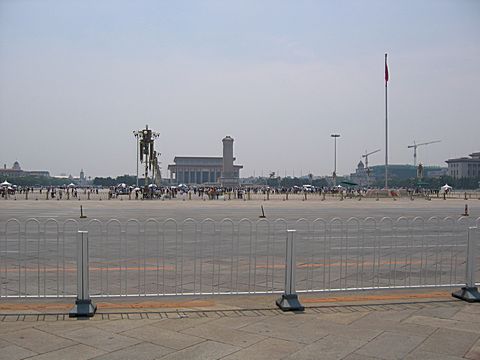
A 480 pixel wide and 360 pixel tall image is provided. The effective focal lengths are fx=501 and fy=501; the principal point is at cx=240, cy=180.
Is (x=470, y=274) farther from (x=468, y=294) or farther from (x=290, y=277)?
(x=290, y=277)

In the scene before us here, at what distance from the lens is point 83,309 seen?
20.4 ft

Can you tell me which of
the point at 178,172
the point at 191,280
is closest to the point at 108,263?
the point at 191,280

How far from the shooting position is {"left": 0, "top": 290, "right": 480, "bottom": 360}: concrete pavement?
4984 millimetres

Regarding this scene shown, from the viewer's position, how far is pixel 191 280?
29.0 feet

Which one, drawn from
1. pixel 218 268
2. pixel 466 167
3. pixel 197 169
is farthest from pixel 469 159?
pixel 218 268

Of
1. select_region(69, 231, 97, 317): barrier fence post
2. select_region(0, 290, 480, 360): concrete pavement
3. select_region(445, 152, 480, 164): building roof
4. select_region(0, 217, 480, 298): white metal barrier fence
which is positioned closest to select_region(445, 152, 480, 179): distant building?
select_region(445, 152, 480, 164): building roof

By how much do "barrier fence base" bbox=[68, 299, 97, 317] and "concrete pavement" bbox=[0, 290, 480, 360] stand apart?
12 cm

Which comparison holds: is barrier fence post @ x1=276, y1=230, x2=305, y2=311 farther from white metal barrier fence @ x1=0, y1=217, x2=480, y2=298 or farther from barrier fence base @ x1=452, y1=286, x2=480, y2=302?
barrier fence base @ x1=452, y1=286, x2=480, y2=302

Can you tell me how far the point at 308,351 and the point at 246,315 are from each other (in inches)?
56.1

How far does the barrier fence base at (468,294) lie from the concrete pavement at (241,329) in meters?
0.17

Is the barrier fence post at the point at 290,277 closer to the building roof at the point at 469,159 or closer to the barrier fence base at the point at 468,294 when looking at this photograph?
the barrier fence base at the point at 468,294

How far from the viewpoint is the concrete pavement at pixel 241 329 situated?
196 inches

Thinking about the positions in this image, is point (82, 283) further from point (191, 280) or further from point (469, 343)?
point (469, 343)

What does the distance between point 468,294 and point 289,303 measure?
2.70 metres
